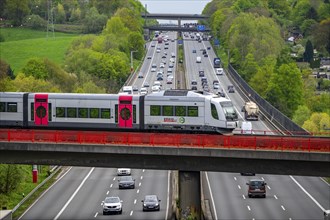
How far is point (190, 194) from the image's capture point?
6481cm

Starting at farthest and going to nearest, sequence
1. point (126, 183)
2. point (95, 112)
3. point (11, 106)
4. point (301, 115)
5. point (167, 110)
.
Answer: point (301, 115) < point (126, 183) < point (11, 106) < point (95, 112) < point (167, 110)

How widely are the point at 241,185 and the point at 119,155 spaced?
2389 cm

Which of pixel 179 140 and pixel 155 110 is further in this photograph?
pixel 155 110

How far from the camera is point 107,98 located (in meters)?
73.3

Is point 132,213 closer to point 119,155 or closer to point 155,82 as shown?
point 119,155

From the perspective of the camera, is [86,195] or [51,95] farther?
[86,195]

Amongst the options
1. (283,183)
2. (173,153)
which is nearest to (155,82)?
(283,183)

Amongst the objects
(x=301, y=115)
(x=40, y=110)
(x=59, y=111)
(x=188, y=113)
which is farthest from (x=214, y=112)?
(x=301, y=115)

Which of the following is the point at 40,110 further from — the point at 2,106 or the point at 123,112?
the point at 123,112

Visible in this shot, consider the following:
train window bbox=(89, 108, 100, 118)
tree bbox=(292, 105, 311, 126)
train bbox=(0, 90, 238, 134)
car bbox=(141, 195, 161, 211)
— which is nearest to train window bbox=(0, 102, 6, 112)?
train bbox=(0, 90, 238, 134)

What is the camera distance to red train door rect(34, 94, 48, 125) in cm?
7362

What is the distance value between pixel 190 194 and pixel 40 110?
14089mm

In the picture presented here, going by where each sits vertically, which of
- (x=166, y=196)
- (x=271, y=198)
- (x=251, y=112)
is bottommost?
(x=271, y=198)

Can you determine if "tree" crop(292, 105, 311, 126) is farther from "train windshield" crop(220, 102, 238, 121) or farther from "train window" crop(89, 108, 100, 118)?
"train window" crop(89, 108, 100, 118)
